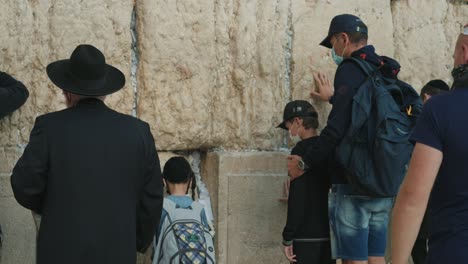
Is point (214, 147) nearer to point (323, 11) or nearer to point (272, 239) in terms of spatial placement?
point (272, 239)

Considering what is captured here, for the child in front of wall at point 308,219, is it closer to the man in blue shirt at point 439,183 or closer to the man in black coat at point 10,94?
the man in black coat at point 10,94

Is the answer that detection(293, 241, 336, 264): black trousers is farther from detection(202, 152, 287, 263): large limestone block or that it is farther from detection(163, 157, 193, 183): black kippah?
detection(163, 157, 193, 183): black kippah

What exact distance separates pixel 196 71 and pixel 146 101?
0.40 meters

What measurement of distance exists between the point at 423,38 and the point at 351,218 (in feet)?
6.65

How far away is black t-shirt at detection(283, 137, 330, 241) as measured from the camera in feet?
18.1

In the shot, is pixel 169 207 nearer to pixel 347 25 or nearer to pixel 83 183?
pixel 83 183

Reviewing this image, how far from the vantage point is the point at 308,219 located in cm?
553

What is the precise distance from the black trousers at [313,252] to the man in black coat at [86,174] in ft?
5.08

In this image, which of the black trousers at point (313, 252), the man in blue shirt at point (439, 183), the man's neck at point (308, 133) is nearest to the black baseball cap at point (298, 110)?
the man's neck at point (308, 133)

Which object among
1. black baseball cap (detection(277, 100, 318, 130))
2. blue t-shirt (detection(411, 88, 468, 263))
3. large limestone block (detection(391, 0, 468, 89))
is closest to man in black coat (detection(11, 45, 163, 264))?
blue t-shirt (detection(411, 88, 468, 263))

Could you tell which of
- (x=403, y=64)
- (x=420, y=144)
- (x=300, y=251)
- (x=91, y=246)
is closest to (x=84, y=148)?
(x=91, y=246)

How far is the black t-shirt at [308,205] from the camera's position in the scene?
5.52 meters

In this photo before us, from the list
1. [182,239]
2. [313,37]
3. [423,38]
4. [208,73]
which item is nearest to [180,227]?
[182,239]

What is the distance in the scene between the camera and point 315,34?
6250 millimetres
